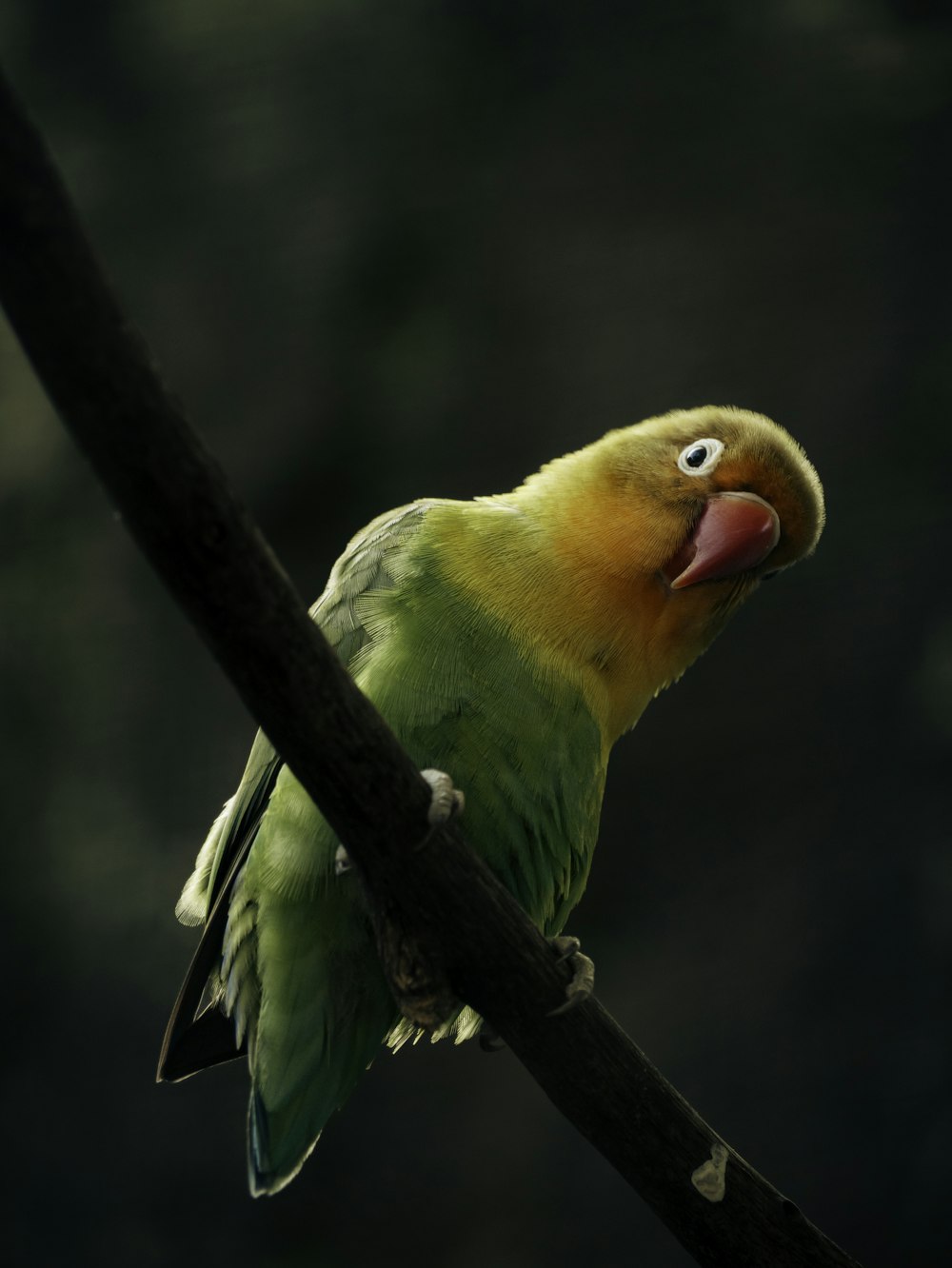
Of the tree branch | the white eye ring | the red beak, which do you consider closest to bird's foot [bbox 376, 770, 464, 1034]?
the tree branch

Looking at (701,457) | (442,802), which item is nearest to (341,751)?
(442,802)

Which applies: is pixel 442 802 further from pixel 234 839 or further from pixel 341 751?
pixel 234 839

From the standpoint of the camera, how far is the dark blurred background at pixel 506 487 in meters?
2.73

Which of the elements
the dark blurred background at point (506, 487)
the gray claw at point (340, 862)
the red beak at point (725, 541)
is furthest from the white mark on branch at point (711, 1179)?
the dark blurred background at point (506, 487)

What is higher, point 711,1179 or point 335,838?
point 335,838

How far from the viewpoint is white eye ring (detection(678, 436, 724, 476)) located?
170cm

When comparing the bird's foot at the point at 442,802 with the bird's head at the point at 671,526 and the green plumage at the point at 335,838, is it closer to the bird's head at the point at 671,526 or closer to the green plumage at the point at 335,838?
the green plumage at the point at 335,838

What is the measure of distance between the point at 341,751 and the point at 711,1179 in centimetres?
80

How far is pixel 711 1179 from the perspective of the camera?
1390 millimetres

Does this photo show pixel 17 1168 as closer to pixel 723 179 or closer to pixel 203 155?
pixel 203 155

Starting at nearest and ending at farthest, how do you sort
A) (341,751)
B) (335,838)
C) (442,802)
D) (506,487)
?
(341,751)
(442,802)
(335,838)
(506,487)

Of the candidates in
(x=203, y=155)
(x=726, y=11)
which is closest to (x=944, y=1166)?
(x=726, y=11)

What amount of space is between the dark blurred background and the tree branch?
57.3 inches

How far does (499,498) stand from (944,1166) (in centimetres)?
206
